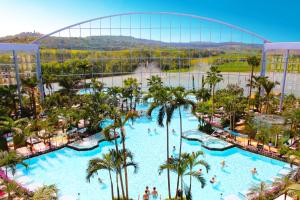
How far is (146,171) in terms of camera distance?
18641 mm

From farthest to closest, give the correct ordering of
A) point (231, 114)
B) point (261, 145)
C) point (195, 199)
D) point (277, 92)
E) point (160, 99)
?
point (277, 92) < point (231, 114) < point (261, 145) < point (195, 199) < point (160, 99)

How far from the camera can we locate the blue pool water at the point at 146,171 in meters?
16.3

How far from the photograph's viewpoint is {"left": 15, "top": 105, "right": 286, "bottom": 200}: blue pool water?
16.3 meters

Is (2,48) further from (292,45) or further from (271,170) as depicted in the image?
(292,45)

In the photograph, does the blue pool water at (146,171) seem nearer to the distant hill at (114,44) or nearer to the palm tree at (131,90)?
the palm tree at (131,90)

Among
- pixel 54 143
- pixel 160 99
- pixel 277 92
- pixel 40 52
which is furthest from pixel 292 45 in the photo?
pixel 40 52

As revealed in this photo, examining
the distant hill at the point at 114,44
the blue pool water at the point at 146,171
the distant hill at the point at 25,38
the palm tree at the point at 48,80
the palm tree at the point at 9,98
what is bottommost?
the blue pool water at the point at 146,171

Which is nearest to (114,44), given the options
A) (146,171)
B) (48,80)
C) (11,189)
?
(48,80)

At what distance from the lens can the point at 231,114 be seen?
81.6ft

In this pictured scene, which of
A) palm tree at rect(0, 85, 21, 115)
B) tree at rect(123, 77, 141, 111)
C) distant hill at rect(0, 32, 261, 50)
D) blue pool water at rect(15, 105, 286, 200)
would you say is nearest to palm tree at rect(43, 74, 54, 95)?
palm tree at rect(0, 85, 21, 115)

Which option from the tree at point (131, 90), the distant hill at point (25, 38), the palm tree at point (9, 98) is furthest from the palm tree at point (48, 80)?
the distant hill at point (25, 38)

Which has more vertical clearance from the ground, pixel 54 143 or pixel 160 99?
pixel 160 99

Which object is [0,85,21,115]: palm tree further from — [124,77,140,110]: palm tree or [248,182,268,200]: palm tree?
[248,182,268,200]: palm tree

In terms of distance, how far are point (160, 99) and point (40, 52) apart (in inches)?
1001
